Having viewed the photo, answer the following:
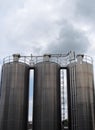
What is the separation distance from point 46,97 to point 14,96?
4017 millimetres

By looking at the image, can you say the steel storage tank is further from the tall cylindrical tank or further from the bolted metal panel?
the bolted metal panel

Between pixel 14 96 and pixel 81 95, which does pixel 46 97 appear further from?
pixel 81 95

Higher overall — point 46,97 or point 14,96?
point 14,96

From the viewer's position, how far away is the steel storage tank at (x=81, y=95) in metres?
28.3

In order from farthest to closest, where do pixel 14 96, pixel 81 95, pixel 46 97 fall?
pixel 14 96
pixel 46 97
pixel 81 95

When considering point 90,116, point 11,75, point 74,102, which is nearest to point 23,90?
point 11,75

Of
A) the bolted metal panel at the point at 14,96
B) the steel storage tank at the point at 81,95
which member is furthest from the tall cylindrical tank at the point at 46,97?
the steel storage tank at the point at 81,95

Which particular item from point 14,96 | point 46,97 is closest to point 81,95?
point 46,97

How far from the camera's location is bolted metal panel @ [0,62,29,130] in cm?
2892

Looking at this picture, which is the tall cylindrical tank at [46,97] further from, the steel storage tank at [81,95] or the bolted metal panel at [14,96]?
the steel storage tank at [81,95]

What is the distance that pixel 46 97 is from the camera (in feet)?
A: 97.6

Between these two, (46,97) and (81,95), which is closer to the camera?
(81,95)

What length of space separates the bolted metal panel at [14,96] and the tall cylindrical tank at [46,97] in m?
1.35

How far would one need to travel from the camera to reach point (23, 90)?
30.7 metres
